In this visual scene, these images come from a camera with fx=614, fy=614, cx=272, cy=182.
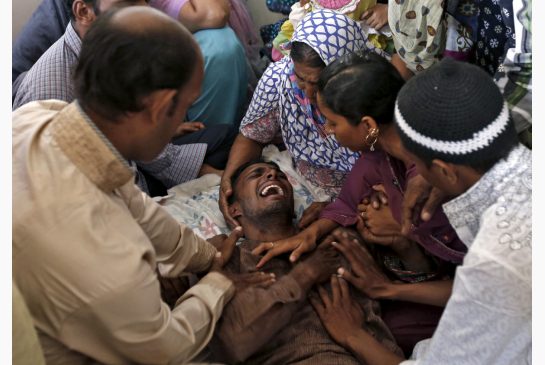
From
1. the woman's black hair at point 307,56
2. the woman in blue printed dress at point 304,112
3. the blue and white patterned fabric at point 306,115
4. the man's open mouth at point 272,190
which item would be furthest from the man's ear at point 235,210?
the woman's black hair at point 307,56

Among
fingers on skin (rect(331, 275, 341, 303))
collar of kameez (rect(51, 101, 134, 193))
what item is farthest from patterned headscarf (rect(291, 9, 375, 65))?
collar of kameez (rect(51, 101, 134, 193))

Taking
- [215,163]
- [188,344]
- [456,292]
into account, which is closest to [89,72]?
[188,344]

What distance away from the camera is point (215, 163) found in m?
3.03

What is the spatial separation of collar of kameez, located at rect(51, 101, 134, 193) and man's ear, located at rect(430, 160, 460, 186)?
762mm

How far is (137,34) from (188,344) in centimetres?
81

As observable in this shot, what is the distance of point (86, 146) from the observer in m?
1.41

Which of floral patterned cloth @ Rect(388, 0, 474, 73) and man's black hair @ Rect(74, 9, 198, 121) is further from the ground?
man's black hair @ Rect(74, 9, 198, 121)

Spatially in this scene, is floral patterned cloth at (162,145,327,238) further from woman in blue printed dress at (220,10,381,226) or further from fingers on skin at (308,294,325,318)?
fingers on skin at (308,294,325,318)

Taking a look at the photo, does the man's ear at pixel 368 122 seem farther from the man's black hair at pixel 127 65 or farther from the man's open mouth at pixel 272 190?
the man's black hair at pixel 127 65

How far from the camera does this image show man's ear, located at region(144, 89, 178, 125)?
4.66 ft

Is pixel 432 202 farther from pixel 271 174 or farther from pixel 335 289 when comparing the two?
pixel 271 174

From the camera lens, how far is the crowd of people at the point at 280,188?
1.39 m

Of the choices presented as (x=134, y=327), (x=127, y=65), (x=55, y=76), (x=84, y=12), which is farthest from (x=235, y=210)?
(x=127, y=65)
